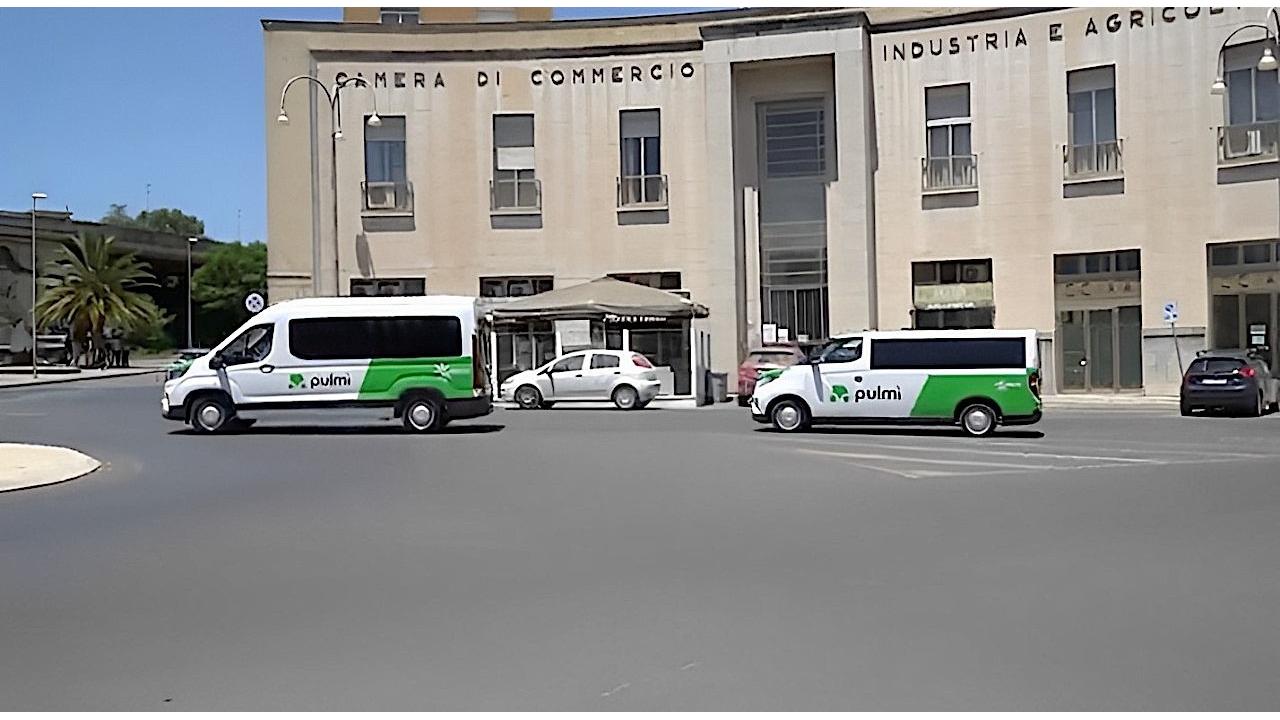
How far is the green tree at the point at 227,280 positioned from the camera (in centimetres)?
9488

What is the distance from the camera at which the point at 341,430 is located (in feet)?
82.6

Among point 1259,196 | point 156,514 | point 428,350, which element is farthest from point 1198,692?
point 1259,196

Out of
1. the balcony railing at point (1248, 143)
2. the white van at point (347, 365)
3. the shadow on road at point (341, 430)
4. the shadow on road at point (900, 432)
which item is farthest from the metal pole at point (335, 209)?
the balcony railing at point (1248, 143)

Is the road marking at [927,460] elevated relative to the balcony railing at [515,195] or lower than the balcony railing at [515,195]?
lower

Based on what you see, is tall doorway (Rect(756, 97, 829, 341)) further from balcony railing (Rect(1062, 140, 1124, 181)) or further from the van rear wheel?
the van rear wheel

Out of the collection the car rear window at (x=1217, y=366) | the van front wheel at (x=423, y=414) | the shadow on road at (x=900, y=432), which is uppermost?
the car rear window at (x=1217, y=366)

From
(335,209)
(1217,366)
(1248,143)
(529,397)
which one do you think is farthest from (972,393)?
(335,209)

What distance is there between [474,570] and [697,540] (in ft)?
7.37

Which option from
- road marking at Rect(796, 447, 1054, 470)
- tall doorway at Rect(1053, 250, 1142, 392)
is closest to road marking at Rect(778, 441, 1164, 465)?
road marking at Rect(796, 447, 1054, 470)

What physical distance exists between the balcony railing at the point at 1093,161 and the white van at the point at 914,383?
1449cm

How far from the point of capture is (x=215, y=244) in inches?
4003

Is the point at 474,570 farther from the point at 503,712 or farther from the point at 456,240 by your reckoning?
the point at 456,240

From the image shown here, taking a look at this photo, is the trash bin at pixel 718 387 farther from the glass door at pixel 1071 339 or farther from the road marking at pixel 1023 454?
the road marking at pixel 1023 454

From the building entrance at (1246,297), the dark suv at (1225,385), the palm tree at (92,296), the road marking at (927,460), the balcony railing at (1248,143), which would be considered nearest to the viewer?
the road marking at (927,460)
